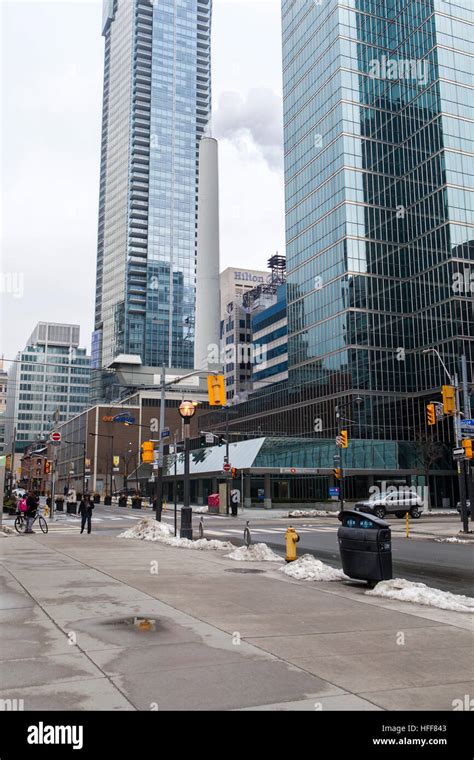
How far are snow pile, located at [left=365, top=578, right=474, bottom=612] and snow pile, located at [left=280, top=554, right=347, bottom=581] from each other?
71.7 inches

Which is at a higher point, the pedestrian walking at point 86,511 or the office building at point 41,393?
the office building at point 41,393

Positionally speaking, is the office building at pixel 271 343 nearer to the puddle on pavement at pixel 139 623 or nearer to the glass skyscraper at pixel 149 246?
the glass skyscraper at pixel 149 246

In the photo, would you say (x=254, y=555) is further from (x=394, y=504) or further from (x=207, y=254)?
(x=207, y=254)

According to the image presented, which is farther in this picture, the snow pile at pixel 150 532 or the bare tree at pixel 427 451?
the bare tree at pixel 427 451

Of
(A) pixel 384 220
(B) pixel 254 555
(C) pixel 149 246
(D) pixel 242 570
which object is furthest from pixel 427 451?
(C) pixel 149 246

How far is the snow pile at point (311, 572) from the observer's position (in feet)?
43.6

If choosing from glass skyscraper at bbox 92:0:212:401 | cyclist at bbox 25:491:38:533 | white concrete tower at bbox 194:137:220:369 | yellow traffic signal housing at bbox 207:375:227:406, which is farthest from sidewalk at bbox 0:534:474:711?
glass skyscraper at bbox 92:0:212:401

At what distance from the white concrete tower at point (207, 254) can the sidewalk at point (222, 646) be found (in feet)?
361

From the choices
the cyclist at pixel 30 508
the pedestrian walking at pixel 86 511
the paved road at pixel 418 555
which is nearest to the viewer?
the paved road at pixel 418 555

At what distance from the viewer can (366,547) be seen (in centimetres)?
1214

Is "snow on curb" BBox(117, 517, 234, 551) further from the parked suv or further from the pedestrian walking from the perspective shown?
the parked suv

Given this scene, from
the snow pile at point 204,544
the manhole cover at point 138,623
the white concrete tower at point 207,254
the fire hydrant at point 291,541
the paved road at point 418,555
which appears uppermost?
the white concrete tower at point 207,254

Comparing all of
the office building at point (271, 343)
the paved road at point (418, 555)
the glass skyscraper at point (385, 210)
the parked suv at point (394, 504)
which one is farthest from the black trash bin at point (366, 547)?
the office building at point (271, 343)
